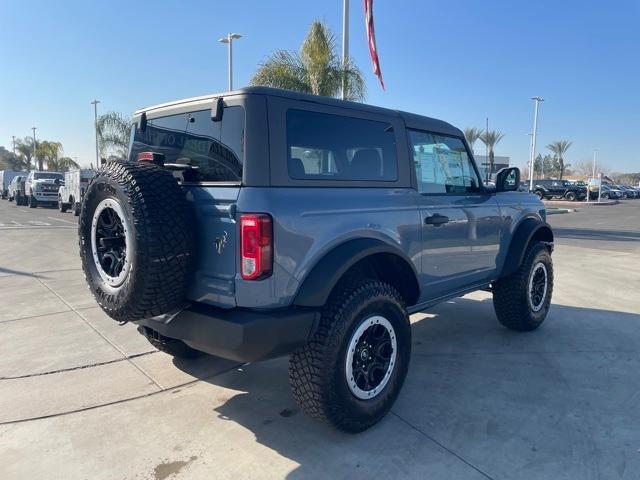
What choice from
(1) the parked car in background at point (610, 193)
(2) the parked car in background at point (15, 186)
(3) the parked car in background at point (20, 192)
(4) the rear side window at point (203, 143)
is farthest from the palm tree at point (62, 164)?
(4) the rear side window at point (203, 143)

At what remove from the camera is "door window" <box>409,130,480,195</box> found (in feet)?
12.8

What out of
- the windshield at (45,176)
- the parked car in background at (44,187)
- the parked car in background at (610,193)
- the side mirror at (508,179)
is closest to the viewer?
the side mirror at (508,179)

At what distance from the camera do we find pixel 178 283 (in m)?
2.75

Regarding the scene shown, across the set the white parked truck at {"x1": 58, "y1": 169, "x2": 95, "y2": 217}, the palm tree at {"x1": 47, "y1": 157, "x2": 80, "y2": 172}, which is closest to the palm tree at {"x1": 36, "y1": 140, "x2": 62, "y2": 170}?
the palm tree at {"x1": 47, "y1": 157, "x2": 80, "y2": 172}

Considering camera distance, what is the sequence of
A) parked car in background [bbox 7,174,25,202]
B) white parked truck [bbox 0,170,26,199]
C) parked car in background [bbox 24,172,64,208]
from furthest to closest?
white parked truck [bbox 0,170,26,199], parked car in background [bbox 7,174,25,202], parked car in background [bbox 24,172,64,208]

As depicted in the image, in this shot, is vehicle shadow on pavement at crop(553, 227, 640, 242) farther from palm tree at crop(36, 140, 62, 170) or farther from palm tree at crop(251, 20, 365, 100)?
palm tree at crop(36, 140, 62, 170)

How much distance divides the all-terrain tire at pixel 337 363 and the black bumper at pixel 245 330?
0.40 ft

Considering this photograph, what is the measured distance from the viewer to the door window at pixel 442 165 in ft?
12.8

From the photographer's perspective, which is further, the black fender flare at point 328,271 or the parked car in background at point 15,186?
the parked car in background at point 15,186

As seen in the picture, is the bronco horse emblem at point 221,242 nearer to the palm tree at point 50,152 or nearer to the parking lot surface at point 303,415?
the parking lot surface at point 303,415

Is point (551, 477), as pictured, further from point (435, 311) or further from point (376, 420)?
point (435, 311)

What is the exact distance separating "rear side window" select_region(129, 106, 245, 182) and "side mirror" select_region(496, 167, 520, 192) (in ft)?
8.95

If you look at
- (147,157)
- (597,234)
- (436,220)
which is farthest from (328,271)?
(597,234)

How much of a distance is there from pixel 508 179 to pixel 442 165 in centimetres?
106
